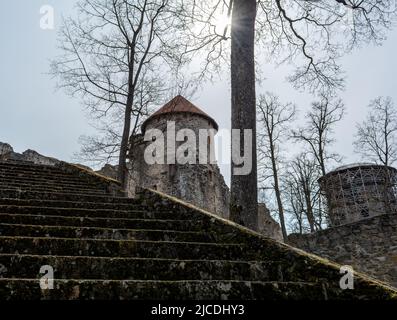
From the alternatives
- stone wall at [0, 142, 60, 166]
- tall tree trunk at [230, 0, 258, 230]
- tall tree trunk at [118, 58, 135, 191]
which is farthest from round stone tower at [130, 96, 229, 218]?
tall tree trunk at [230, 0, 258, 230]

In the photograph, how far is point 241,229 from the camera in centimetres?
468

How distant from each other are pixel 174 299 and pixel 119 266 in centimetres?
66

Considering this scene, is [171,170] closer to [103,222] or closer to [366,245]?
[366,245]

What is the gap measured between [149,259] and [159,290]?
56cm

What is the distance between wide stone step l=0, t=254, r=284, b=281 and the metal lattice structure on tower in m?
25.2

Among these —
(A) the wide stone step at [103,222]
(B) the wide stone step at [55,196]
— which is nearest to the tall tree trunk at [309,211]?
(B) the wide stone step at [55,196]

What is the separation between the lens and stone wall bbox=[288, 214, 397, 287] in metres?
10.2

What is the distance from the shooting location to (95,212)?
5.32 metres

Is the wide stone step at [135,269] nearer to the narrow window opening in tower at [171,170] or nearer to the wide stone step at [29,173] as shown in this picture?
the wide stone step at [29,173]

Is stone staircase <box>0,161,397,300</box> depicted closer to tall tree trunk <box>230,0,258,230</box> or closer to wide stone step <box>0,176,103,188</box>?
tall tree trunk <box>230,0,258,230</box>

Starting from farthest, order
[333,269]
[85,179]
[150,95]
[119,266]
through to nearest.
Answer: [150,95], [85,179], [333,269], [119,266]

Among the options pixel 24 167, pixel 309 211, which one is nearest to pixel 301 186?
pixel 309 211
